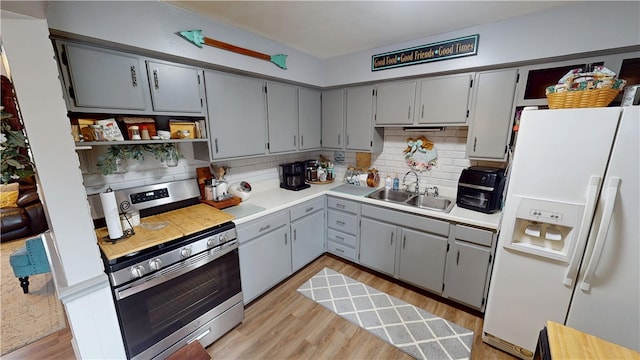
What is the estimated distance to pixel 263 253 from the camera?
218 centimetres

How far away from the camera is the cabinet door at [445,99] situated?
6.95ft

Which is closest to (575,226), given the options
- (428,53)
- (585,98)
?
(585,98)

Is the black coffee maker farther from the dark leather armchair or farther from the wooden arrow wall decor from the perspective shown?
the dark leather armchair

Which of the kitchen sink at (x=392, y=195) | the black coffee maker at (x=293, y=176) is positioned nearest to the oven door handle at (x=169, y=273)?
→ the black coffee maker at (x=293, y=176)

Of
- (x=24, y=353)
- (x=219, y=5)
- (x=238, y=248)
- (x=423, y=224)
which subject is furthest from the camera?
(x=423, y=224)

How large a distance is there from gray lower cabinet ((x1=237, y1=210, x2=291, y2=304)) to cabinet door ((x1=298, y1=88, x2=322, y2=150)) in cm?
102

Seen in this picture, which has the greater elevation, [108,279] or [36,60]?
[36,60]

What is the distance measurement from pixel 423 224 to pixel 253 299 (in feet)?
5.64

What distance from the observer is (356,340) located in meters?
1.86

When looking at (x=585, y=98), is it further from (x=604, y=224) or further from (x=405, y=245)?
(x=405, y=245)

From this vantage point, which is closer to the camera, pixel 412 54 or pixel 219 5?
pixel 219 5

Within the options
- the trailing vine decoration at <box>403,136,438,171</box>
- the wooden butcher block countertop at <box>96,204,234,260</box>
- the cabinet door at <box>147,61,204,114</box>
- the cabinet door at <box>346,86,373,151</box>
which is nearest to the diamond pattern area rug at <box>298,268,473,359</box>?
the wooden butcher block countertop at <box>96,204,234,260</box>

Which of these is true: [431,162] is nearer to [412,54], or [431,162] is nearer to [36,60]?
[412,54]

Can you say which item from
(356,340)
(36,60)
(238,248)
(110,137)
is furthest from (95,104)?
(356,340)
